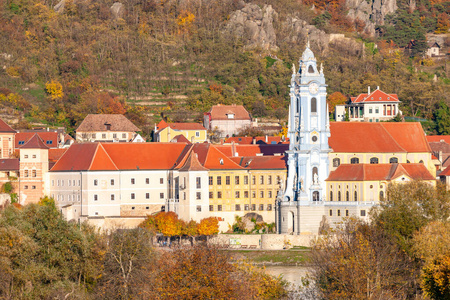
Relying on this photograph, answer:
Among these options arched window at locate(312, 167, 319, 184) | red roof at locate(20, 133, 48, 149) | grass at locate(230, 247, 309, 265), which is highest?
red roof at locate(20, 133, 48, 149)

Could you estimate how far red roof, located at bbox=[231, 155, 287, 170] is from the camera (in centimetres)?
8438

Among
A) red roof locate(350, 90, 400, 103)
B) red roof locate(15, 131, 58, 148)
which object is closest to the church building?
red roof locate(350, 90, 400, 103)

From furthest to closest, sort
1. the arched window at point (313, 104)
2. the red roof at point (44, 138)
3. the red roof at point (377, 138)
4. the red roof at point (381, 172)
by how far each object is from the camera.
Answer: the red roof at point (44, 138) → the red roof at point (377, 138) → the arched window at point (313, 104) → the red roof at point (381, 172)

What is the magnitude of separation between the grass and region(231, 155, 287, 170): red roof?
9933 mm

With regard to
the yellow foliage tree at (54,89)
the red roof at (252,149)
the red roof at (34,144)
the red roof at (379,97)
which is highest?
the yellow foliage tree at (54,89)

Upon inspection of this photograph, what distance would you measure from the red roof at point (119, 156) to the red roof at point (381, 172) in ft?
46.3

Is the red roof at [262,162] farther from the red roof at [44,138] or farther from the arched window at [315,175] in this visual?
the red roof at [44,138]

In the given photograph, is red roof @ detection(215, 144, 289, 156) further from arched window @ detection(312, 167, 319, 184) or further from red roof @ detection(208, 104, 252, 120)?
red roof @ detection(208, 104, 252, 120)

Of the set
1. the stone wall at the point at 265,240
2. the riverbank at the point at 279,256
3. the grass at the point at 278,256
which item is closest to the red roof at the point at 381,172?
the stone wall at the point at 265,240

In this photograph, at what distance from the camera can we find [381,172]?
81.0 m

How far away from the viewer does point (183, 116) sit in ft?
377

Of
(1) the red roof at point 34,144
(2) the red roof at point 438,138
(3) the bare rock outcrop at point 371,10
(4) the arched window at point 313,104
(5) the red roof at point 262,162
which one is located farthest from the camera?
(3) the bare rock outcrop at point 371,10

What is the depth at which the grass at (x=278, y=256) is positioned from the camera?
74375 mm

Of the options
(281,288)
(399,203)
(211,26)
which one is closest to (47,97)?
(211,26)
